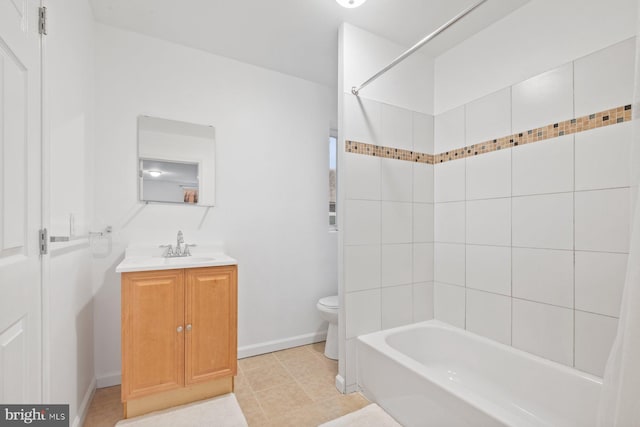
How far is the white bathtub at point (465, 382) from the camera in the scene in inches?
52.8

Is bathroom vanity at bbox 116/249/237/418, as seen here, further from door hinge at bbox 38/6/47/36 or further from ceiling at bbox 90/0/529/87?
ceiling at bbox 90/0/529/87

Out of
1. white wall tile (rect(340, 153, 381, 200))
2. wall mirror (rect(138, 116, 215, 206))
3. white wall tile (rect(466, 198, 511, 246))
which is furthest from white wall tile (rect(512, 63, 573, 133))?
wall mirror (rect(138, 116, 215, 206))

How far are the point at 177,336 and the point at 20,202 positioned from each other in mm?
1098

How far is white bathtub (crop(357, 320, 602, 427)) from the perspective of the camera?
4.40ft

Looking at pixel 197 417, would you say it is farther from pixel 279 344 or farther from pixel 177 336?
pixel 279 344

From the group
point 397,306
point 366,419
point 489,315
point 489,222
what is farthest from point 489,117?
point 366,419

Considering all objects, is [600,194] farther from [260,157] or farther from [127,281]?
[127,281]

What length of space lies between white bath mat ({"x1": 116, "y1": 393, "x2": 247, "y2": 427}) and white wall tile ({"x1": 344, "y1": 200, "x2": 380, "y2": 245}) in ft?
4.01

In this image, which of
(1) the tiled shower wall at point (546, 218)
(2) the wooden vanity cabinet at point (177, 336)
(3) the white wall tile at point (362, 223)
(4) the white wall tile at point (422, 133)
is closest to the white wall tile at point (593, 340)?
(1) the tiled shower wall at point (546, 218)

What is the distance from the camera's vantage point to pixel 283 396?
1.90 meters

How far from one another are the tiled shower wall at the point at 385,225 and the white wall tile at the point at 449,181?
61mm

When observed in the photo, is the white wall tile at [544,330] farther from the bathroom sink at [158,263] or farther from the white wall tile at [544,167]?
the bathroom sink at [158,263]

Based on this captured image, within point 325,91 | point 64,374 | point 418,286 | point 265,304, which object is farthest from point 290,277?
point 325,91

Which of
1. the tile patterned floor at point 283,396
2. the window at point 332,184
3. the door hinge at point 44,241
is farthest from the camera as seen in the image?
the window at point 332,184
